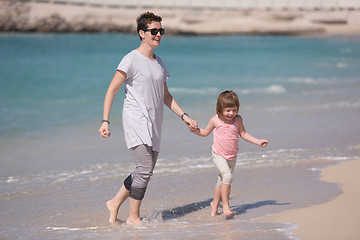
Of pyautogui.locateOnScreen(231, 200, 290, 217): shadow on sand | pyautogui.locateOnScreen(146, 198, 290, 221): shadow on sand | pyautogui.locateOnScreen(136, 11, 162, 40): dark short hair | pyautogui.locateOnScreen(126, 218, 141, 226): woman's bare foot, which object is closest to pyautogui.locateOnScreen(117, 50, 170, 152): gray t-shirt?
pyautogui.locateOnScreen(136, 11, 162, 40): dark short hair

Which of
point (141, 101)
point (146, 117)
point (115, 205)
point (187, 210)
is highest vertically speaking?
point (141, 101)

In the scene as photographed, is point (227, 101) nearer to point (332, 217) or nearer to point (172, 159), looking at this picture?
point (332, 217)

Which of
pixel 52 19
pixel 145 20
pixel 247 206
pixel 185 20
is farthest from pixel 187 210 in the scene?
pixel 52 19

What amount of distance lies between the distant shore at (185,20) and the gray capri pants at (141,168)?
171 feet

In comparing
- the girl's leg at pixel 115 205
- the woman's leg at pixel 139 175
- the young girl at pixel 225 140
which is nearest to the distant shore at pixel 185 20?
the young girl at pixel 225 140

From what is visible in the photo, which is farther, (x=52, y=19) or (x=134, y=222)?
(x=52, y=19)

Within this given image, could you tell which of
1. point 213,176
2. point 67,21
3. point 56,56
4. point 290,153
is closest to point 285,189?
point 213,176

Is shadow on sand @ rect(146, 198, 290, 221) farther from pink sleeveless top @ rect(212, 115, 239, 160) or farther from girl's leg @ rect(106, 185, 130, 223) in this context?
pink sleeveless top @ rect(212, 115, 239, 160)

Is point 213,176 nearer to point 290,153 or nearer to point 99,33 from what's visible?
point 290,153

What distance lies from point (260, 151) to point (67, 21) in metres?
54.7

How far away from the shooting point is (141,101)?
4469 mm

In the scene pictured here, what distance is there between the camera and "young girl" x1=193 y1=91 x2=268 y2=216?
15.3 feet

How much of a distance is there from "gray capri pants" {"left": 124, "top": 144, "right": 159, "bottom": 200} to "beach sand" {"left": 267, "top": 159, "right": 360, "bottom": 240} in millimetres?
1051

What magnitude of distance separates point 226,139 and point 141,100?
2.64 feet
